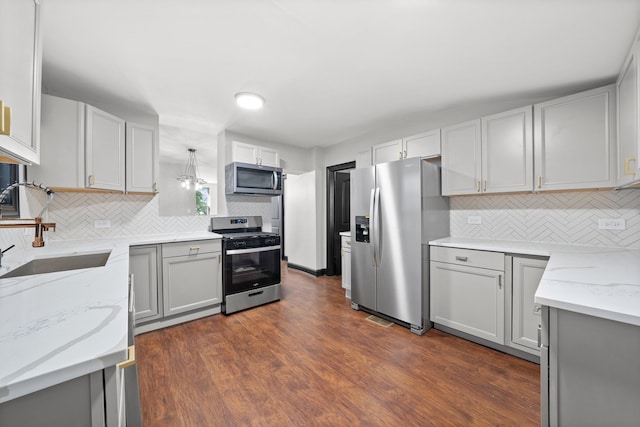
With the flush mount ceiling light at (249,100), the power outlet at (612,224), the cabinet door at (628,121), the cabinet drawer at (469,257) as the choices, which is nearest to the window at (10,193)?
the flush mount ceiling light at (249,100)

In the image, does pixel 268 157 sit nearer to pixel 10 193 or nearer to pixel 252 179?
pixel 252 179

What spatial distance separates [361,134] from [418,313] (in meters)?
2.59

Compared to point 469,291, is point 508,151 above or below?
above

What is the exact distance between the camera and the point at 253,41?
1.73 meters

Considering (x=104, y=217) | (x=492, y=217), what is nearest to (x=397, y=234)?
(x=492, y=217)

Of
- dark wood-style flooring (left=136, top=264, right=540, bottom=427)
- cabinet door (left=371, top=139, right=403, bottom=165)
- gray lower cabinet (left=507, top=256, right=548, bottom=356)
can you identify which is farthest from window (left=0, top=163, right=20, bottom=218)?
gray lower cabinet (left=507, top=256, right=548, bottom=356)

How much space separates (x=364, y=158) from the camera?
3562 mm

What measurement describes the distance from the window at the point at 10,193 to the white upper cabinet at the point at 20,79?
114 cm

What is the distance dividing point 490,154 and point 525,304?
1.36m

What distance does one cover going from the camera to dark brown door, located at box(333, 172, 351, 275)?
4.53m

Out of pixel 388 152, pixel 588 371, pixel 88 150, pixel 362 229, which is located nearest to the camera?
pixel 588 371

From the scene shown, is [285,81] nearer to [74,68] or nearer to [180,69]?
[180,69]

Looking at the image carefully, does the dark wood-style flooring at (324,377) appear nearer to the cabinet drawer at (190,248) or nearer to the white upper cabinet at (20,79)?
the cabinet drawer at (190,248)

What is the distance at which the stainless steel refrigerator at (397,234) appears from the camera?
2.44 metres
